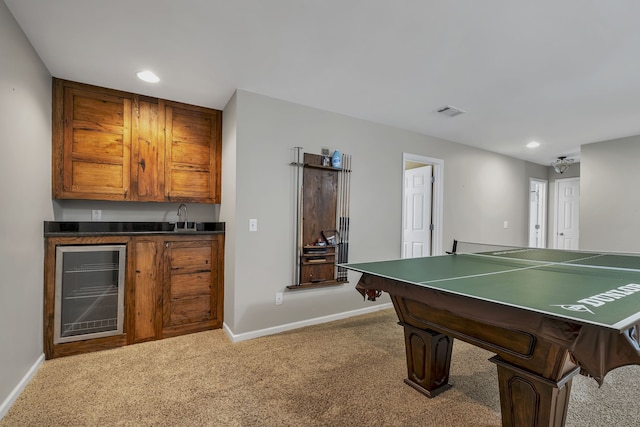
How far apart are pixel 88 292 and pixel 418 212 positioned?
4.09 m

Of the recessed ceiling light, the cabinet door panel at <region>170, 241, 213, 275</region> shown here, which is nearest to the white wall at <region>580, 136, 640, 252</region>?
the cabinet door panel at <region>170, 241, 213, 275</region>

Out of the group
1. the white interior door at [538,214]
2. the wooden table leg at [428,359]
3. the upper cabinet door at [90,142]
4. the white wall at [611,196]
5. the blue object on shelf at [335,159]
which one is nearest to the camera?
the wooden table leg at [428,359]

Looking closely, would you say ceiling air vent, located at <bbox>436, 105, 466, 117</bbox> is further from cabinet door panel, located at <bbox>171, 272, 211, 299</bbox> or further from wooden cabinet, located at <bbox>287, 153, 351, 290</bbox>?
cabinet door panel, located at <bbox>171, 272, 211, 299</bbox>

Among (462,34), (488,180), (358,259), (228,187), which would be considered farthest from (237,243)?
(488,180)

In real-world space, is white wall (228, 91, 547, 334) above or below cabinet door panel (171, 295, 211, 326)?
above

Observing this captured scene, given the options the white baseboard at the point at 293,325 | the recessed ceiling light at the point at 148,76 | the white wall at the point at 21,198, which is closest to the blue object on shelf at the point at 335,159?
the white baseboard at the point at 293,325

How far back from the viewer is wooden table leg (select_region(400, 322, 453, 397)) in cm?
185

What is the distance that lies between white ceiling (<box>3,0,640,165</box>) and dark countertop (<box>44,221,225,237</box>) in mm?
1262

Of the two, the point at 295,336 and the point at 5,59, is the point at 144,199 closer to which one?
the point at 5,59

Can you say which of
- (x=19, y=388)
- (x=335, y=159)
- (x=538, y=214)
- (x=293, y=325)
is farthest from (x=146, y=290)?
(x=538, y=214)

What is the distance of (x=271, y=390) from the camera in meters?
1.96

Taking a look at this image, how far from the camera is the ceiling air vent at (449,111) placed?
317cm

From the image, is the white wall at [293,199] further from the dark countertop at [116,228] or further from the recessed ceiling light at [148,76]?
the recessed ceiling light at [148,76]

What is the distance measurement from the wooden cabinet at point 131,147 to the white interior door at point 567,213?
259 inches
